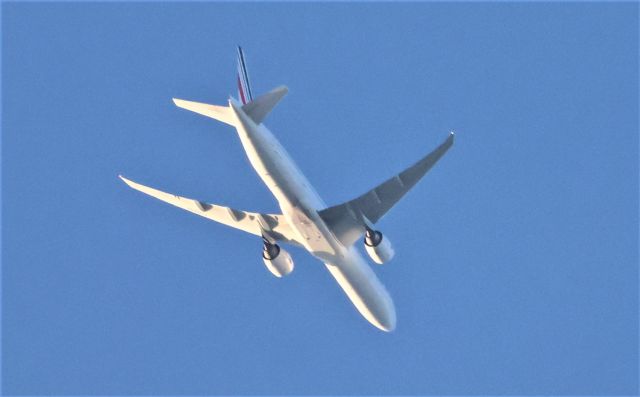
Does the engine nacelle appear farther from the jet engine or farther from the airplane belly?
the jet engine

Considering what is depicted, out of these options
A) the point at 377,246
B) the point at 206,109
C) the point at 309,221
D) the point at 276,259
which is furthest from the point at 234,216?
the point at 377,246

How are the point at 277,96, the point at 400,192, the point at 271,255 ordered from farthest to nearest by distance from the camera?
the point at 271,255 → the point at 400,192 → the point at 277,96

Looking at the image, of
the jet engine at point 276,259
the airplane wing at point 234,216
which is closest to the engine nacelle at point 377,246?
the airplane wing at point 234,216

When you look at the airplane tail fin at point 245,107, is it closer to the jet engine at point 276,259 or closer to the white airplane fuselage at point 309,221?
the white airplane fuselage at point 309,221

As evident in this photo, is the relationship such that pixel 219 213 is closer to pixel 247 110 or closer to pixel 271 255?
pixel 271 255

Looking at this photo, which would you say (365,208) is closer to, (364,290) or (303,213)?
(303,213)

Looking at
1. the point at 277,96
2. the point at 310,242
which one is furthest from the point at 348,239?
the point at 277,96
